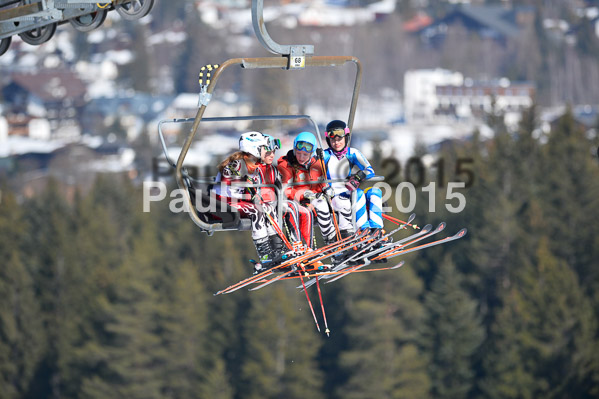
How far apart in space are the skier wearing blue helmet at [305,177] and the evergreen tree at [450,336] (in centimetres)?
5291

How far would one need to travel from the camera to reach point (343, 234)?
44.9 feet

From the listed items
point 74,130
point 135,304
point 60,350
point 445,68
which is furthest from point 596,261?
point 445,68

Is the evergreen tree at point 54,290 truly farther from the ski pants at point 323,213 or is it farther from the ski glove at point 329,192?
the ski glove at point 329,192

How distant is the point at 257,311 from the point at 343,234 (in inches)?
1942

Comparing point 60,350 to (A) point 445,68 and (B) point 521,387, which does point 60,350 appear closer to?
(B) point 521,387

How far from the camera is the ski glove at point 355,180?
1334 cm

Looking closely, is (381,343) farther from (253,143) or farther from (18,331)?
(253,143)

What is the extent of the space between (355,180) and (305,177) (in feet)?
1.87

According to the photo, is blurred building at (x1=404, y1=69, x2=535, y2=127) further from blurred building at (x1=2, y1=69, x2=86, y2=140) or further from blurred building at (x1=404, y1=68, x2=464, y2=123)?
blurred building at (x1=2, y1=69, x2=86, y2=140)

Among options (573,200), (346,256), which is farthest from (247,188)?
(573,200)

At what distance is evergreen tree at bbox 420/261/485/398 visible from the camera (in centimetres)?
6631

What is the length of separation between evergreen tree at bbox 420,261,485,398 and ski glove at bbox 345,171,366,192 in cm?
5302

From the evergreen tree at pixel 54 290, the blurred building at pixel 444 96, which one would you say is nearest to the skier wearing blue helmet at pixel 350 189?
the evergreen tree at pixel 54 290

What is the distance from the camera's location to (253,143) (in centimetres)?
1282
